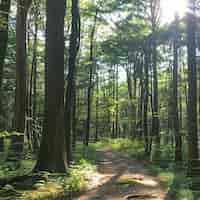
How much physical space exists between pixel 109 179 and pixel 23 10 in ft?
25.2

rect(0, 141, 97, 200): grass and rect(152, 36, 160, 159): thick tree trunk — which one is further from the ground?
rect(152, 36, 160, 159): thick tree trunk

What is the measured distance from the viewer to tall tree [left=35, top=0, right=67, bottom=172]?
9.60 meters

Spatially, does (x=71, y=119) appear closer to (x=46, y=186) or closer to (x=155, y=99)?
A: (x=46, y=186)

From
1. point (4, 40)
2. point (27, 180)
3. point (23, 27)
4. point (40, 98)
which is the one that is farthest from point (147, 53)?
point (40, 98)

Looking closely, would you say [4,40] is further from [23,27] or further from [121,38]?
[121,38]

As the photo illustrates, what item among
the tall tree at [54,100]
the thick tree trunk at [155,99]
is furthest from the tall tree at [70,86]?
the thick tree trunk at [155,99]

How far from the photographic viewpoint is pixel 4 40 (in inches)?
356

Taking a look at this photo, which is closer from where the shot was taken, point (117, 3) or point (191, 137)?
point (191, 137)

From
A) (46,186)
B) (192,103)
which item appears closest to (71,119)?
(192,103)

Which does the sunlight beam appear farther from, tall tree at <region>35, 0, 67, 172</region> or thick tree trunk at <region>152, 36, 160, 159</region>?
tall tree at <region>35, 0, 67, 172</region>

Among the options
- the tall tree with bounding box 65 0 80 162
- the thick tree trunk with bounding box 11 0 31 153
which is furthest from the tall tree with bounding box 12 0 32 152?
the tall tree with bounding box 65 0 80 162

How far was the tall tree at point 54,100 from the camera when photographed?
31.5 ft

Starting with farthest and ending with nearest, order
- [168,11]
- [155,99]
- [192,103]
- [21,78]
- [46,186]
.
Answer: [155,99]
[168,11]
[21,78]
[192,103]
[46,186]

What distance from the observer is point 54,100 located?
9.99 meters
